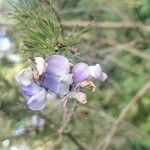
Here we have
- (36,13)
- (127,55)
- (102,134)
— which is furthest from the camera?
(127,55)

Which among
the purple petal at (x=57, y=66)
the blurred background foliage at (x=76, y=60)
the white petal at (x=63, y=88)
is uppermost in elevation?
the purple petal at (x=57, y=66)

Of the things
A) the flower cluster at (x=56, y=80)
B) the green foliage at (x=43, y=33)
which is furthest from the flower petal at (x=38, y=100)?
the green foliage at (x=43, y=33)

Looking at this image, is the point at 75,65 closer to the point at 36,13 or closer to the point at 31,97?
the point at 31,97

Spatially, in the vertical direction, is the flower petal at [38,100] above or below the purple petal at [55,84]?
below

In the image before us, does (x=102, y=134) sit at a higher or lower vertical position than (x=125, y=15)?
lower

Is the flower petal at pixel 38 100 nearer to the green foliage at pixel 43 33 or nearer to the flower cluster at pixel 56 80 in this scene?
the flower cluster at pixel 56 80

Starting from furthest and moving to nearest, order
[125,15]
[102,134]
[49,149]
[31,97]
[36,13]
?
[125,15] < [102,134] < [49,149] < [36,13] < [31,97]

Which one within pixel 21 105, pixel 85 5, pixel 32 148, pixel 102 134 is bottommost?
pixel 102 134

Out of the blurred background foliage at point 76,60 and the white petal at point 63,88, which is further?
the blurred background foliage at point 76,60

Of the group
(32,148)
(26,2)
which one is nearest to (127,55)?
(32,148)
